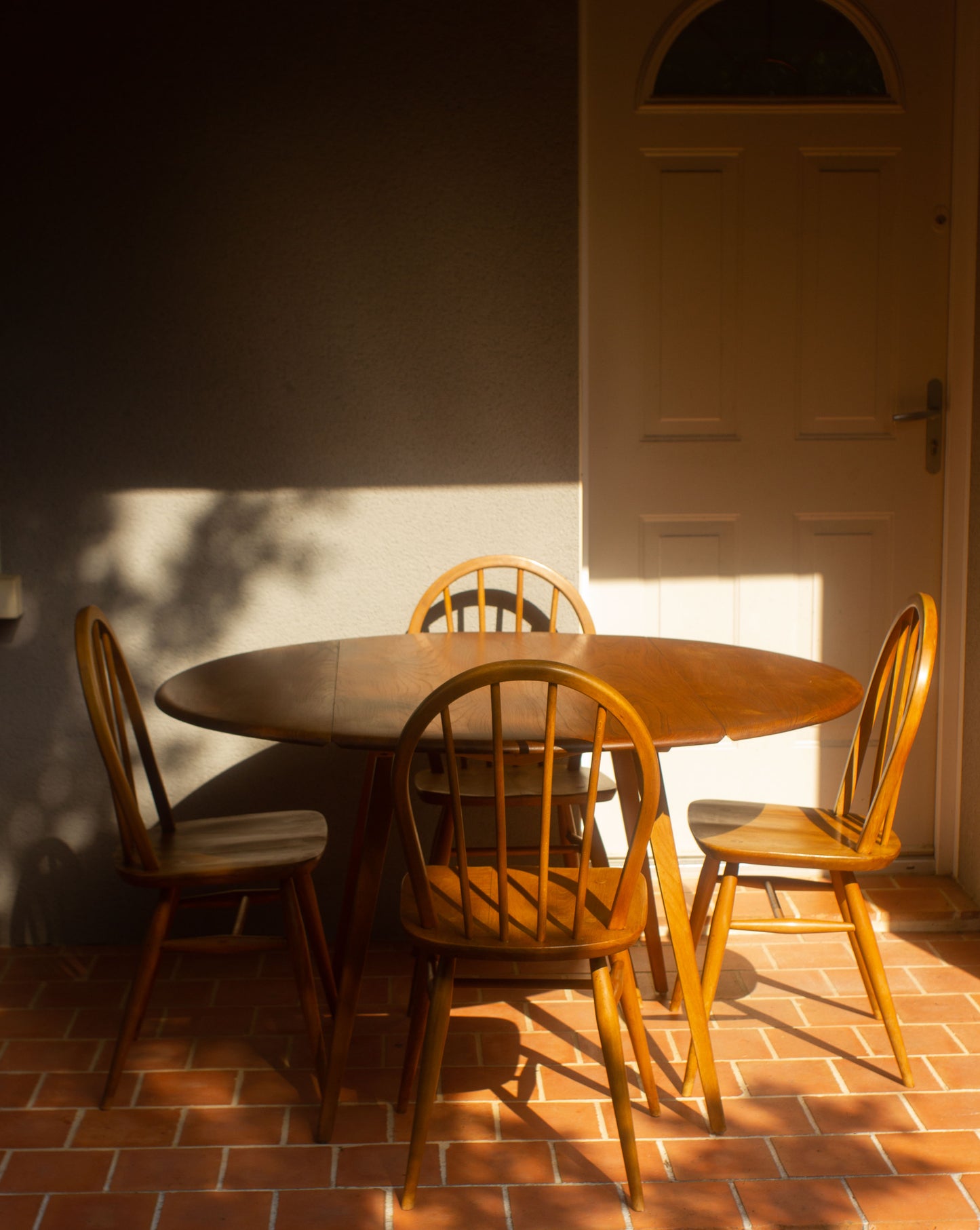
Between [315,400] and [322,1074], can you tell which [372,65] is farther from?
[322,1074]

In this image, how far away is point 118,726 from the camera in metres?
2.38

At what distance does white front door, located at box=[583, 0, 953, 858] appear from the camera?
332 cm

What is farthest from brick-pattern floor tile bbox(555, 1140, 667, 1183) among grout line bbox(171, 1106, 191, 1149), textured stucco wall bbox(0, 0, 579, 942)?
textured stucco wall bbox(0, 0, 579, 942)

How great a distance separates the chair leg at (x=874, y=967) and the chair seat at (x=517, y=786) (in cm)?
56

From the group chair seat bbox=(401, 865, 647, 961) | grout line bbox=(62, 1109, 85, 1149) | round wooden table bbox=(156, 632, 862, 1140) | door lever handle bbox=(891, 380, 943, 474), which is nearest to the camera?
chair seat bbox=(401, 865, 647, 961)

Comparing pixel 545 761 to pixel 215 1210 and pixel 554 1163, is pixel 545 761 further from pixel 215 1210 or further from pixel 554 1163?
pixel 215 1210

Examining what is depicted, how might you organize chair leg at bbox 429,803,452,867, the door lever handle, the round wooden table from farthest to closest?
the door lever handle < chair leg at bbox 429,803,452,867 < the round wooden table

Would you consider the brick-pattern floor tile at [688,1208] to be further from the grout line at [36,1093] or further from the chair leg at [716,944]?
the grout line at [36,1093]

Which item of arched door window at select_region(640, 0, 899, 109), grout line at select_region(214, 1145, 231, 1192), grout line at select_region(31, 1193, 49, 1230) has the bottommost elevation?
grout line at select_region(31, 1193, 49, 1230)

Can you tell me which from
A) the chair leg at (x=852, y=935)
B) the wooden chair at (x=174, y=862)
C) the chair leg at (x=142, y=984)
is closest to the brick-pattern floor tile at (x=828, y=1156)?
the chair leg at (x=852, y=935)

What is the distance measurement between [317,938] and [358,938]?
0.36 meters

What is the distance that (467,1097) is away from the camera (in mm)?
2348

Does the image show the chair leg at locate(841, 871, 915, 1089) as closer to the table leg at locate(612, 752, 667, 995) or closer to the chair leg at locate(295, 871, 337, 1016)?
the table leg at locate(612, 752, 667, 995)

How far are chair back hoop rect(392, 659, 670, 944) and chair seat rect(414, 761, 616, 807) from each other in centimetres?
66
